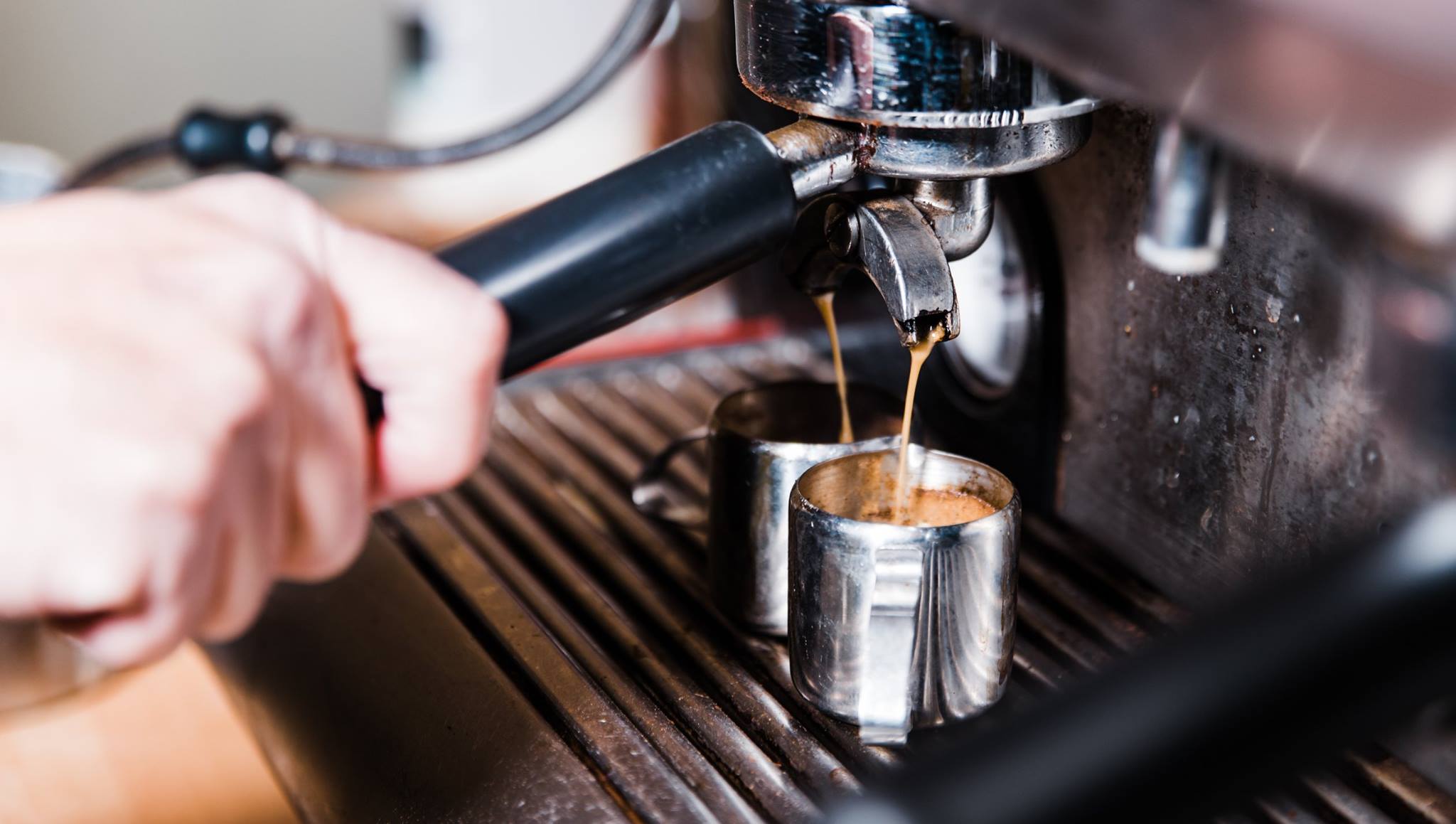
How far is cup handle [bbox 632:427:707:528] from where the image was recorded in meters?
0.55

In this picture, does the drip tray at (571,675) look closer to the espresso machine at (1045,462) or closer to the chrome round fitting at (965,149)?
the espresso machine at (1045,462)

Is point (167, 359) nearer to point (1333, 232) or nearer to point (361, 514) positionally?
point (361, 514)

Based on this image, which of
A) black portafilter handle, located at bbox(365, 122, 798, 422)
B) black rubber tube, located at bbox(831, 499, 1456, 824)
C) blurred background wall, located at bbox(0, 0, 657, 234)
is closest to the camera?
black rubber tube, located at bbox(831, 499, 1456, 824)

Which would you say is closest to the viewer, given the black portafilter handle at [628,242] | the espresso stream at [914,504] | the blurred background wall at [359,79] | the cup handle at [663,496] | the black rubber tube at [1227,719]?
the black rubber tube at [1227,719]

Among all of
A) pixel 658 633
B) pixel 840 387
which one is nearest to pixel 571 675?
pixel 658 633

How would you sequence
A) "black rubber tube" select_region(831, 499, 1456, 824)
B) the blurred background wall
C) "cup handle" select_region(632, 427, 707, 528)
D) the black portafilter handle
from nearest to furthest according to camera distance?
1. "black rubber tube" select_region(831, 499, 1456, 824)
2. the black portafilter handle
3. "cup handle" select_region(632, 427, 707, 528)
4. the blurred background wall

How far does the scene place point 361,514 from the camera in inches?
11.9

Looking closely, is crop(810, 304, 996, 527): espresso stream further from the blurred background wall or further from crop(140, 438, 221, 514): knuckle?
the blurred background wall

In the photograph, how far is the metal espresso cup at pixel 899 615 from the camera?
1.22ft

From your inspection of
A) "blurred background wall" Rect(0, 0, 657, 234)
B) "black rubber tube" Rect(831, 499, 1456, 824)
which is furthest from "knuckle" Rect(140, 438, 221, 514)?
"blurred background wall" Rect(0, 0, 657, 234)

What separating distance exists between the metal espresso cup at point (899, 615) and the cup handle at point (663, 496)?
0.14m

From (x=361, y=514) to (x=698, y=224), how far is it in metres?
0.10

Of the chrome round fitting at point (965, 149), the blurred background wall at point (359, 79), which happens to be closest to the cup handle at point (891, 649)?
the chrome round fitting at point (965, 149)

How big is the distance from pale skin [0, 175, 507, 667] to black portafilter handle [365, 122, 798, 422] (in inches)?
0.5
